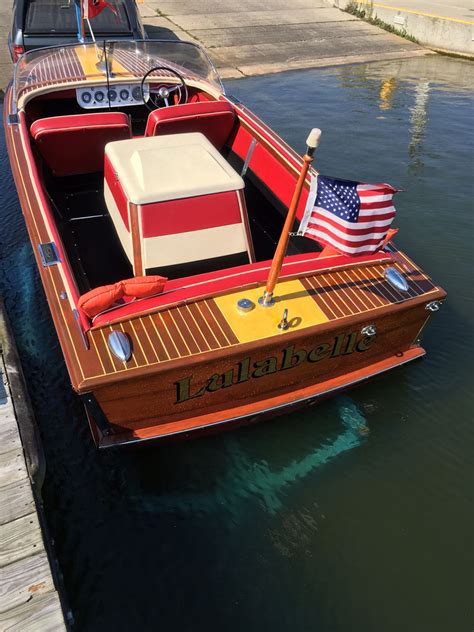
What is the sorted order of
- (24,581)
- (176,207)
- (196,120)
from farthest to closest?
1. (196,120)
2. (176,207)
3. (24,581)

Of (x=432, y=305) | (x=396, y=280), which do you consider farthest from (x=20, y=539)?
(x=432, y=305)

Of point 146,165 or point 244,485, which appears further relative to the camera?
point 146,165

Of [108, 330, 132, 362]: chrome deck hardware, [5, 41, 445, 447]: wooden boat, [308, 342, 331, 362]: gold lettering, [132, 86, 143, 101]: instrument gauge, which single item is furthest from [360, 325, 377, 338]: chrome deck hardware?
[132, 86, 143, 101]: instrument gauge

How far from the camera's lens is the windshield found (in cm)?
650

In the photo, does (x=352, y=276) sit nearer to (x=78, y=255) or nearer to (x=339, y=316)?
(x=339, y=316)

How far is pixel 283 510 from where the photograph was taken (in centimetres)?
401

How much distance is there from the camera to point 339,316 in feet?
12.7

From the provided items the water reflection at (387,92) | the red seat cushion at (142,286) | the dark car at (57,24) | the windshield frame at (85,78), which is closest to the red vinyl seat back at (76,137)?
the windshield frame at (85,78)

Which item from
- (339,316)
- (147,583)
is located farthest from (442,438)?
(147,583)

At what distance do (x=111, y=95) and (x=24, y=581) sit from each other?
19.4 ft

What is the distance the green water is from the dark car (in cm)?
538

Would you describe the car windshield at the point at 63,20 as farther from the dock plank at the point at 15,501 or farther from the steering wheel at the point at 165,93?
the dock plank at the point at 15,501

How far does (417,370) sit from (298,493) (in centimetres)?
192

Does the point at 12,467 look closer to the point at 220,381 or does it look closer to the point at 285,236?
the point at 220,381
